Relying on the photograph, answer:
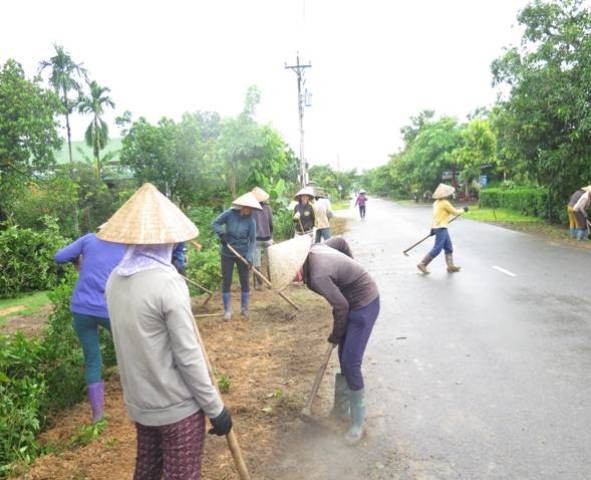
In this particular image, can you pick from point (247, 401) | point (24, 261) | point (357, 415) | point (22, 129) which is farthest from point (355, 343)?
point (22, 129)

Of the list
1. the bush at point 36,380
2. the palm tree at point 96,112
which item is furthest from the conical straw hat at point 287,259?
the palm tree at point 96,112

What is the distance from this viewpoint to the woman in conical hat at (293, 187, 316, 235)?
11.1m

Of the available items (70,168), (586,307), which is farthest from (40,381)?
(70,168)

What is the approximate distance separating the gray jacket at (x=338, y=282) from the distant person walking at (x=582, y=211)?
12.3 metres

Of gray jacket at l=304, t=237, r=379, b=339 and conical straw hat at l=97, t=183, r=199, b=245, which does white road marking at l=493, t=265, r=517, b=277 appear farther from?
conical straw hat at l=97, t=183, r=199, b=245

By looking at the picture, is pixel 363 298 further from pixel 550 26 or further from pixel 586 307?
pixel 550 26

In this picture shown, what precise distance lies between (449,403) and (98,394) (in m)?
2.97

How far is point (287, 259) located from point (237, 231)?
12.0 ft

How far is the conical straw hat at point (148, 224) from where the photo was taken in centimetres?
233

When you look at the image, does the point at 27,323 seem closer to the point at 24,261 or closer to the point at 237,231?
the point at 24,261

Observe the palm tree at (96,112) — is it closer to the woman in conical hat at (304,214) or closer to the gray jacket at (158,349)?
the woman in conical hat at (304,214)

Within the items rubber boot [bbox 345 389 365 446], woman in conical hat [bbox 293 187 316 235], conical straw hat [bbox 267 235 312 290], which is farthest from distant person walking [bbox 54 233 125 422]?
woman in conical hat [bbox 293 187 316 235]

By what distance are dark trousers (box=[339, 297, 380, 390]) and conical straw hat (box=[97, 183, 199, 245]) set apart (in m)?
1.68

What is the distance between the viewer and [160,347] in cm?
229
